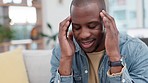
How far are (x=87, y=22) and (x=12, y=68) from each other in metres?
0.82

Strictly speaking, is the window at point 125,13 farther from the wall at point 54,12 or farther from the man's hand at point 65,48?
the man's hand at point 65,48

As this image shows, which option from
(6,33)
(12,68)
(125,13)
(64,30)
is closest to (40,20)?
(6,33)

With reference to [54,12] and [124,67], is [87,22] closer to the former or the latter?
[124,67]

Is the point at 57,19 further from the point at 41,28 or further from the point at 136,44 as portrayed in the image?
the point at 136,44

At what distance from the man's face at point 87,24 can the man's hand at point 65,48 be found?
78 millimetres

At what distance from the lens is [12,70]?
65.9 inches

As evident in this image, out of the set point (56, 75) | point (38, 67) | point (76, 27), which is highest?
point (76, 27)

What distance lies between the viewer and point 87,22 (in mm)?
1071

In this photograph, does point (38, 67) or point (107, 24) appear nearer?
point (107, 24)

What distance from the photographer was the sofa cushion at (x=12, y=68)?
5.33ft

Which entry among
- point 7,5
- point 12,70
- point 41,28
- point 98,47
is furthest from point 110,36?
point 41,28

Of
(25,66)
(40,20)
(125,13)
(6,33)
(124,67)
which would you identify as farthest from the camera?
(125,13)

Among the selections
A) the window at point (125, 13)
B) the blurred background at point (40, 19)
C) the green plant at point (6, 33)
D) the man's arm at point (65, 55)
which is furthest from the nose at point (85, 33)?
the window at point (125, 13)

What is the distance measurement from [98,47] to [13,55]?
2.59 feet
